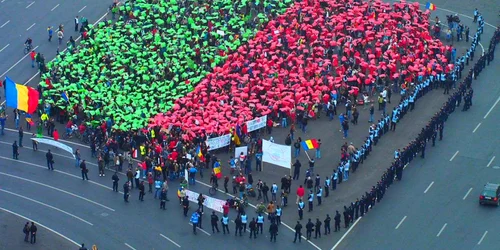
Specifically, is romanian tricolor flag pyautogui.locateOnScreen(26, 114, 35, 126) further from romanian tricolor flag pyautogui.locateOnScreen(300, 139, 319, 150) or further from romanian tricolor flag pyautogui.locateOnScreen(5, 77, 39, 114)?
romanian tricolor flag pyautogui.locateOnScreen(300, 139, 319, 150)

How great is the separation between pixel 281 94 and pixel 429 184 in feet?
51.9

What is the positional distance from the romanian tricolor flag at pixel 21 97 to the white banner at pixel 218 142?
1384cm

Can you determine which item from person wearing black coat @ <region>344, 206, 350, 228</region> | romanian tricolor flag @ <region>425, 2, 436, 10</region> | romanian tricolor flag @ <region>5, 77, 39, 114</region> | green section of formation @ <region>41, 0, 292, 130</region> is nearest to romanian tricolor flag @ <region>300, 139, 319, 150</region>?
person wearing black coat @ <region>344, 206, 350, 228</region>

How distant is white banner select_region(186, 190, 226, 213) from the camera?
102125mm

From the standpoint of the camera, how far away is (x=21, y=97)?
112 meters

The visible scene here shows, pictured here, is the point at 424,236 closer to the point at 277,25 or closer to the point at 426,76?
the point at 426,76

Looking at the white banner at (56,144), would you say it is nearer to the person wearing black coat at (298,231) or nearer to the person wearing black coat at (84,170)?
the person wearing black coat at (84,170)

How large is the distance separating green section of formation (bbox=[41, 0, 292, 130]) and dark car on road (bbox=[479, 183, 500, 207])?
1068 inches

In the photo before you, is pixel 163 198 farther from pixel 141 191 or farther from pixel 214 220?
pixel 214 220

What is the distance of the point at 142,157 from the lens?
111 m

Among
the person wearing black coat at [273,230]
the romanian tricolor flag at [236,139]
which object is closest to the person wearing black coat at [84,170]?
the romanian tricolor flag at [236,139]

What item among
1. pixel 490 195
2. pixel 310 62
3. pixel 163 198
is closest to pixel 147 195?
pixel 163 198

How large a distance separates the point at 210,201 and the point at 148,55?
1002 inches

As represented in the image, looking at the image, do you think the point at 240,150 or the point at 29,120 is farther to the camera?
the point at 29,120
